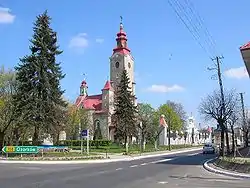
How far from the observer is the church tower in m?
100

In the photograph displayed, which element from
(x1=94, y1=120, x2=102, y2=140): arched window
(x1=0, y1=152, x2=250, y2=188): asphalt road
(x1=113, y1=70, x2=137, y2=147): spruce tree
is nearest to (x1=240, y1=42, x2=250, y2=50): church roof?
(x1=0, y1=152, x2=250, y2=188): asphalt road

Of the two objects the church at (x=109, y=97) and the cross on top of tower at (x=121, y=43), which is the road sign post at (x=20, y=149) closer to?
the church at (x=109, y=97)

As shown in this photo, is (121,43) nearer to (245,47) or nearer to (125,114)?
(125,114)

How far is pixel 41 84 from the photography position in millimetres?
43000

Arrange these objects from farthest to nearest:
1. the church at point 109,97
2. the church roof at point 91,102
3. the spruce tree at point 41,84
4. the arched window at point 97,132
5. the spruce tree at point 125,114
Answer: the church roof at point 91,102 → the church at point 109,97 → the arched window at point 97,132 → the spruce tree at point 125,114 → the spruce tree at point 41,84

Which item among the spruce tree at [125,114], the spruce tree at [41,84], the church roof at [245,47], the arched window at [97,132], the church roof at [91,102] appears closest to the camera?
the church roof at [245,47]

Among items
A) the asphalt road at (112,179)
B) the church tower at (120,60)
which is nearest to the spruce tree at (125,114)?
the church tower at (120,60)

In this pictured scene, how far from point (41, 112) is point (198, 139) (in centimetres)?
12147

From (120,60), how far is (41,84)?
5874cm

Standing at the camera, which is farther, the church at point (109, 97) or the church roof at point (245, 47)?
the church at point (109, 97)

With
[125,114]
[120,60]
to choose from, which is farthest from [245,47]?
[120,60]

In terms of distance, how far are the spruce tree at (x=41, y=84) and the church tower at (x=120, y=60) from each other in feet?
180

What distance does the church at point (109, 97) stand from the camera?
93.7 meters

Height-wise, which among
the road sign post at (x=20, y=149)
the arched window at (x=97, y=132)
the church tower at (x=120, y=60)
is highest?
the church tower at (x=120, y=60)
